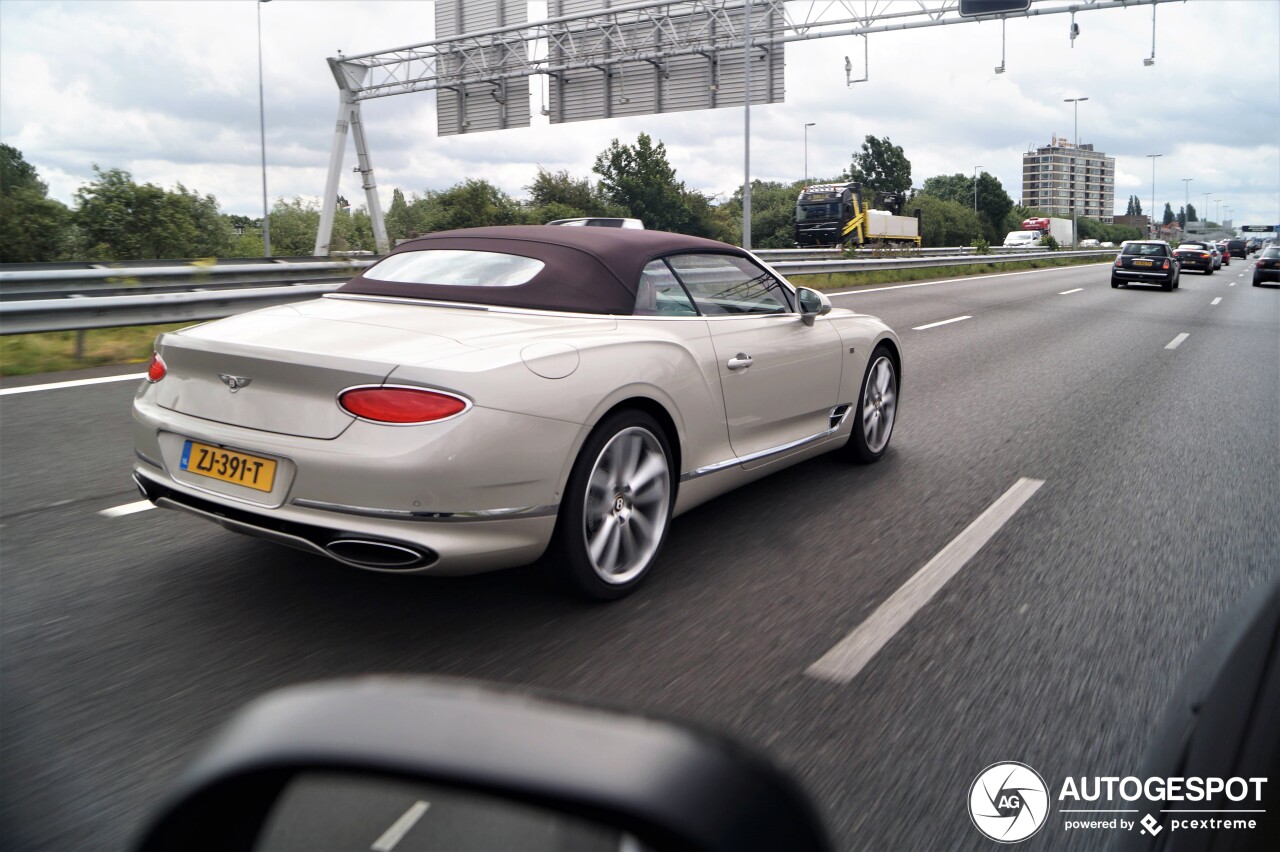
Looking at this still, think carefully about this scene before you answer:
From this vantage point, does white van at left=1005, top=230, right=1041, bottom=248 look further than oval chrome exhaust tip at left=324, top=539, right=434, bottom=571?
Yes

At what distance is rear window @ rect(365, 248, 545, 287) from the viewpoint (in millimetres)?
4480

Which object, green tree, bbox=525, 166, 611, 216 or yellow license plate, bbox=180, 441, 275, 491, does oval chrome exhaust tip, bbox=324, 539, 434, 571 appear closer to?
yellow license plate, bbox=180, 441, 275, 491

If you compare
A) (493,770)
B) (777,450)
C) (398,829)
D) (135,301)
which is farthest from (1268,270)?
(493,770)

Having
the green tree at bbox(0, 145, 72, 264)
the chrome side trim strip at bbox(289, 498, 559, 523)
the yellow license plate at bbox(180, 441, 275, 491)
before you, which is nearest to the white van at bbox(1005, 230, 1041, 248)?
the green tree at bbox(0, 145, 72, 264)

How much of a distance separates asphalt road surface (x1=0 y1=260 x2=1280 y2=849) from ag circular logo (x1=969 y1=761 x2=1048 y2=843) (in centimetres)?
4

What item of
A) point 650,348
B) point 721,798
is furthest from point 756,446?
point 721,798

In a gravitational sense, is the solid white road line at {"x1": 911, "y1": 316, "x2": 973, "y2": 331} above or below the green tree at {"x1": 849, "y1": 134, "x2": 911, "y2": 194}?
below

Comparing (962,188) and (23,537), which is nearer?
(23,537)

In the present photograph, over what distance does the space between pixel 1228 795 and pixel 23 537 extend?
472cm

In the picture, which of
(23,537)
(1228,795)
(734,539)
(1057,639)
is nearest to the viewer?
(1228,795)

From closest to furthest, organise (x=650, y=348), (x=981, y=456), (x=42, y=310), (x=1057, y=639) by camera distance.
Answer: (x=1057, y=639), (x=650, y=348), (x=981, y=456), (x=42, y=310)

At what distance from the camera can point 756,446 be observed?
4.94 metres

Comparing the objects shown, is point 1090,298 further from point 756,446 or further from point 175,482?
point 175,482

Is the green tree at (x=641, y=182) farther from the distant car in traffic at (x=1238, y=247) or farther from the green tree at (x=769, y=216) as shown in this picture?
the distant car in traffic at (x=1238, y=247)
